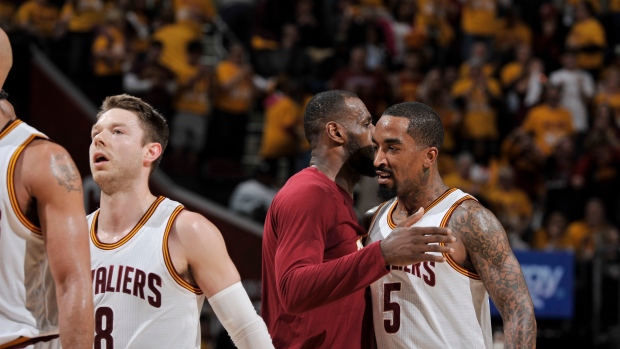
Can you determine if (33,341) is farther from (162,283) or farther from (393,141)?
(393,141)

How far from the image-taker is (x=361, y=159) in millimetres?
4660

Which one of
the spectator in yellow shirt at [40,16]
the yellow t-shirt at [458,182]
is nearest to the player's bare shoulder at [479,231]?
the yellow t-shirt at [458,182]

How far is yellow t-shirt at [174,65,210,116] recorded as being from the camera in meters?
12.2

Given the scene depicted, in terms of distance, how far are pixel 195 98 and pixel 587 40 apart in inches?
233

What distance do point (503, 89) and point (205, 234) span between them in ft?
34.1

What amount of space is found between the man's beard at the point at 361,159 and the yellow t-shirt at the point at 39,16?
898 centimetres

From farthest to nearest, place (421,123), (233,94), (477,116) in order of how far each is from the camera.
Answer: (477,116) < (233,94) < (421,123)

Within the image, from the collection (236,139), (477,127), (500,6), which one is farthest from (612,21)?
(236,139)

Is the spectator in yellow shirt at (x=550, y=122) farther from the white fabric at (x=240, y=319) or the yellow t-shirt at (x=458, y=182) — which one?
the white fabric at (x=240, y=319)

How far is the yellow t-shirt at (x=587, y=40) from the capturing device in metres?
14.0

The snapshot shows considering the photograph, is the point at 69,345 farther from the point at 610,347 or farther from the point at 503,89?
the point at 503,89

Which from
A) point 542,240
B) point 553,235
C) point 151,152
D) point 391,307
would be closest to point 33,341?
point 151,152

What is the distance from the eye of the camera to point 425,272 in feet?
14.2

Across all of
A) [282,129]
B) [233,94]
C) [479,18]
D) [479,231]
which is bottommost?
[479,231]
